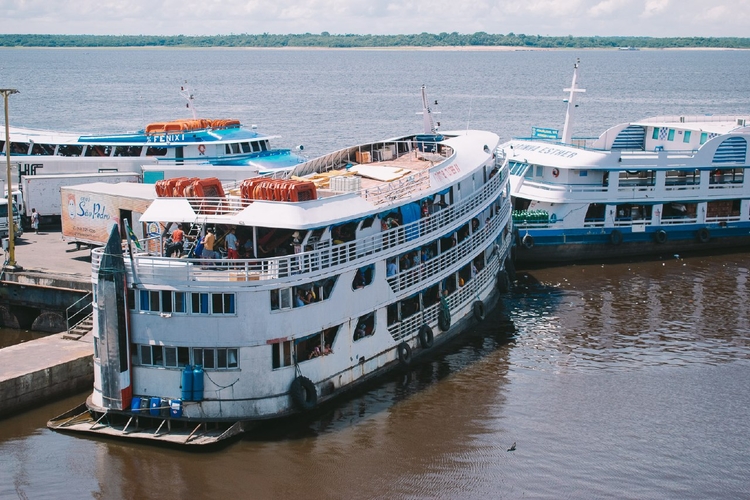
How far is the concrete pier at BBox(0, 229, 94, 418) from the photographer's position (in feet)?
81.8

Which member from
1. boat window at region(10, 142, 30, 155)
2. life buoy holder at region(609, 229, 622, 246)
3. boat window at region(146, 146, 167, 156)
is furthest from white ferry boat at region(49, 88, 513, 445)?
boat window at region(10, 142, 30, 155)

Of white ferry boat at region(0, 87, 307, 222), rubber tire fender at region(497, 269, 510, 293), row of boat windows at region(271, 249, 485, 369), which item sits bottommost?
rubber tire fender at region(497, 269, 510, 293)

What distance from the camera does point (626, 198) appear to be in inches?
1689

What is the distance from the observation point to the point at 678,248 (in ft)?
144

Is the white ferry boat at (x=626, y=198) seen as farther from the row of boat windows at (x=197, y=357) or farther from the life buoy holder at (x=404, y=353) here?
the row of boat windows at (x=197, y=357)

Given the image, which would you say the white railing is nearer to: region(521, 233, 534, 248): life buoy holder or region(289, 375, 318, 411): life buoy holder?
region(289, 375, 318, 411): life buoy holder

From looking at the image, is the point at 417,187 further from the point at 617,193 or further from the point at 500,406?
the point at 617,193

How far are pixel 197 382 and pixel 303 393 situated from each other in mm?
2591

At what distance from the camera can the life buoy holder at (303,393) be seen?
23.2 meters

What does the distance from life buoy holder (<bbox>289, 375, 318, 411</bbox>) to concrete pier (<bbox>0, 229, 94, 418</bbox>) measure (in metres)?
6.47

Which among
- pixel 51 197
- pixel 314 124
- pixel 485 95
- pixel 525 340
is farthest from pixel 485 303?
pixel 485 95

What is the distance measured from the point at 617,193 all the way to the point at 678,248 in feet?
13.1

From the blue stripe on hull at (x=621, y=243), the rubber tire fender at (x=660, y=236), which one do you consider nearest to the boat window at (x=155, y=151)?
the blue stripe on hull at (x=621, y=243)

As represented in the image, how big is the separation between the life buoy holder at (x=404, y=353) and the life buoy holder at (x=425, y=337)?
828 mm
